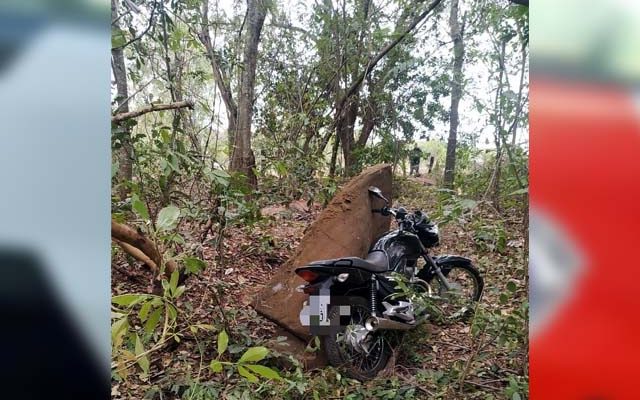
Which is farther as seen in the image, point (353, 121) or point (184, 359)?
point (353, 121)

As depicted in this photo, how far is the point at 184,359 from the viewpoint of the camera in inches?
61.7

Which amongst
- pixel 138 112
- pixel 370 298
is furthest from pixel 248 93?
pixel 370 298

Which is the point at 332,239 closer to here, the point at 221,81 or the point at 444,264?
the point at 444,264

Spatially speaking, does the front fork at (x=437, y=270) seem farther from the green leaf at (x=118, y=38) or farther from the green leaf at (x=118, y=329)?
the green leaf at (x=118, y=38)

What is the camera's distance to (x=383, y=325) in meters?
1.74

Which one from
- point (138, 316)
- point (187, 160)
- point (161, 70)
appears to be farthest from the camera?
point (161, 70)

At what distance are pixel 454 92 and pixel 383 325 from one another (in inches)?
43.0

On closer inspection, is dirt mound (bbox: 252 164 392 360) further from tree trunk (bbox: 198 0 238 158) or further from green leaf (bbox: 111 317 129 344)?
green leaf (bbox: 111 317 129 344)

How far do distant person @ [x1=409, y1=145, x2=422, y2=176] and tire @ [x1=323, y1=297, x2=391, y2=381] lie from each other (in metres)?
0.68

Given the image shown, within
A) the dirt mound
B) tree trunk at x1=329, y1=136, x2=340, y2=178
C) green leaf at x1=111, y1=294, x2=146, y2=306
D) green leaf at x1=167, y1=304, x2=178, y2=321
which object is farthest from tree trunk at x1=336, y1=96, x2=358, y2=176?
green leaf at x1=111, y1=294, x2=146, y2=306
